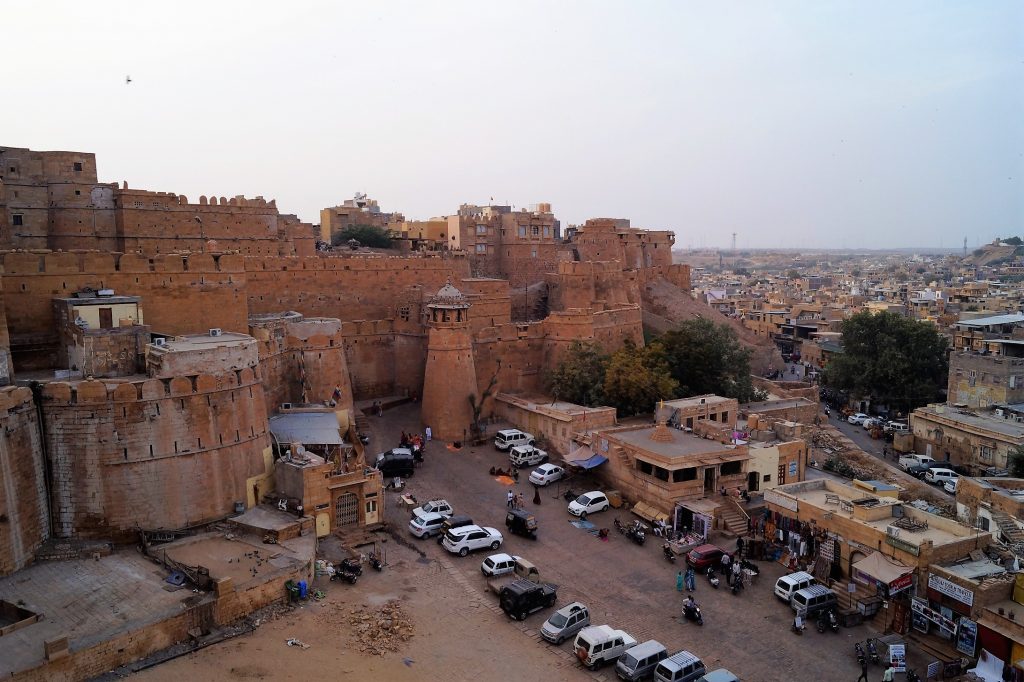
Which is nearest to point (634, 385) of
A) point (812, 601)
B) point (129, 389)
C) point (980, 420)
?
point (812, 601)

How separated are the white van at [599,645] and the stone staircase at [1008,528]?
38.2ft

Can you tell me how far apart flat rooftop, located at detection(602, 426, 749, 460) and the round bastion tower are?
18.6 feet

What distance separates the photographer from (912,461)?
1196 inches

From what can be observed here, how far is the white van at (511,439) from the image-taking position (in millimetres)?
27109

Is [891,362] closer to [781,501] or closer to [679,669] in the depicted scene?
[781,501]

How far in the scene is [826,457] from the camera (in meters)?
29.4

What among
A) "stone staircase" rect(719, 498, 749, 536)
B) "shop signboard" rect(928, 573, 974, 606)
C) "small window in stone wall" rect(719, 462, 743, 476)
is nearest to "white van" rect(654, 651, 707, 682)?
"shop signboard" rect(928, 573, 974, 606)

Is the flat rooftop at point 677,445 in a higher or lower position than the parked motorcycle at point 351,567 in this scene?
higher

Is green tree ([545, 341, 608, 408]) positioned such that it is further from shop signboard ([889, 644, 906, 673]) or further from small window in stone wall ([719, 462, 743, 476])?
shop signboard ([889, 644, 906, 673])

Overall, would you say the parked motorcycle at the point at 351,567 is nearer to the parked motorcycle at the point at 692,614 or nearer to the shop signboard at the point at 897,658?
the parked motorcycle at the point at 692,614

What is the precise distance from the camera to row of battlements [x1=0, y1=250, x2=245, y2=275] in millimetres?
21484

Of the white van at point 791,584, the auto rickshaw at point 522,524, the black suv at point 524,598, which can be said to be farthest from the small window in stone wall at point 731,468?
the black suv at point 524,598

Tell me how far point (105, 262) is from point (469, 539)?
1318cm

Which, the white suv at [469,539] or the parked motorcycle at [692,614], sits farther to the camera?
the white suv at [469,539]
